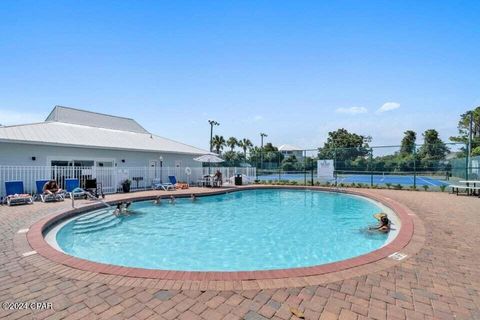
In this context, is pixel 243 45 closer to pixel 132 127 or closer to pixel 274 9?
pixel 274 9

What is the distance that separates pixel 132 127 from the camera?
23.5 metres

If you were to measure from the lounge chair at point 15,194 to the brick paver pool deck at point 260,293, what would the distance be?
22.6ft

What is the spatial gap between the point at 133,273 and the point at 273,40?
9.24 metres

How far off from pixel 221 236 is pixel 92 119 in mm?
18555

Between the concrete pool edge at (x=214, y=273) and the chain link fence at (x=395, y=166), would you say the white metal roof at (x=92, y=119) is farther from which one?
the concrete pool edge at (x=214, y=273)

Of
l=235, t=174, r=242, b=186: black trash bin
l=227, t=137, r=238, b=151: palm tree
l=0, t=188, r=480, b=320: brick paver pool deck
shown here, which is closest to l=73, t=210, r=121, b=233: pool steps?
l=0, t=188, r=480, b=320: brick paver pool deck

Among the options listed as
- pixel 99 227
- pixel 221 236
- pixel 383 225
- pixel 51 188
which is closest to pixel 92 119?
pixel 51 188

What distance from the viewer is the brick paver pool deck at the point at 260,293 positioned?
2527 mm

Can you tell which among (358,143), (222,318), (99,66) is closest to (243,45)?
(99,66)

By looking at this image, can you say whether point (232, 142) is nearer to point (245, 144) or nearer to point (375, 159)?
point (245, 144)

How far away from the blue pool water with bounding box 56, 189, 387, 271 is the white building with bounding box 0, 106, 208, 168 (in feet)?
19.5

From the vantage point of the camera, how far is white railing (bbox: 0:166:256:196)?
1155 centimetres

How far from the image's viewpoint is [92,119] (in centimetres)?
2047

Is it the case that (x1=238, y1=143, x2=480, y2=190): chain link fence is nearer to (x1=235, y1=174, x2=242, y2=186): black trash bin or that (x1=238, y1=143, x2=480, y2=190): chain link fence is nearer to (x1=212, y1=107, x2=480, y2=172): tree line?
(x1=212, y1=107, x2=480, y2=172): tree line
